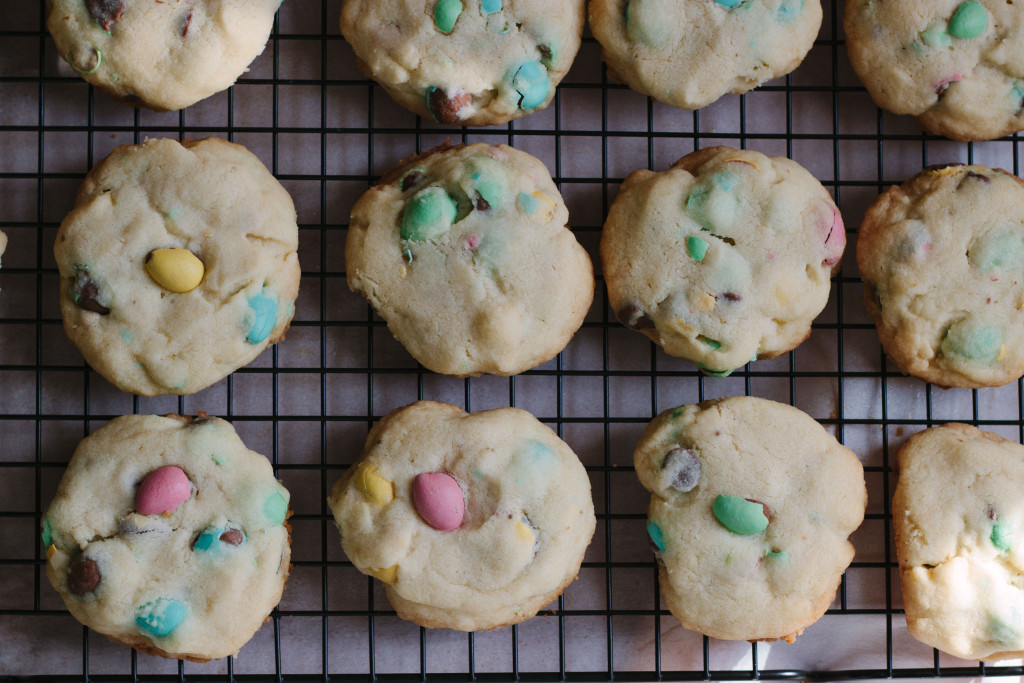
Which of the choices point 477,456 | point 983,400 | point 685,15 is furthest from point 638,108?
point 983,400

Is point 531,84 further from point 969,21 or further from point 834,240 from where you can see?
point 969,21

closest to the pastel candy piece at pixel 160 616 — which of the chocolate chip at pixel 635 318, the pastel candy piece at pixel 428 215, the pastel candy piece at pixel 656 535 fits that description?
the pastel candy piece at pixel 428 215

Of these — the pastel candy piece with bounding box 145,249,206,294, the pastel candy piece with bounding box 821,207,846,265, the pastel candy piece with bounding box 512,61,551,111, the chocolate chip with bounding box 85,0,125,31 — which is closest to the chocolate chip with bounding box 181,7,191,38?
the chocolate chip with bounding box 85,0,125,31

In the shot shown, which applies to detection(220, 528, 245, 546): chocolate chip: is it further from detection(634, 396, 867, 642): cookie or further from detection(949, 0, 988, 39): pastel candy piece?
detection(949, 0, 988, 39): pastel candy piece

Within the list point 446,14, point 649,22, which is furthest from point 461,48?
point 649,22

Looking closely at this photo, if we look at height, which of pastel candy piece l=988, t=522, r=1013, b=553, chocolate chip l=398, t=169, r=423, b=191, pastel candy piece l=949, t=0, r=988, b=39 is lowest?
pastel candy piece l=988, t=522, r=1013, b=553

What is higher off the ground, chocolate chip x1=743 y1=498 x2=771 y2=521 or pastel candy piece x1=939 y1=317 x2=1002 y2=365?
pastel candy piece x1=939 y1=317 x2=1002 y2=365

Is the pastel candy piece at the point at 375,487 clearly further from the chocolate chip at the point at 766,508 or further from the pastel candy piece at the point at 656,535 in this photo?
the chocolate chip at the point at 766,508
